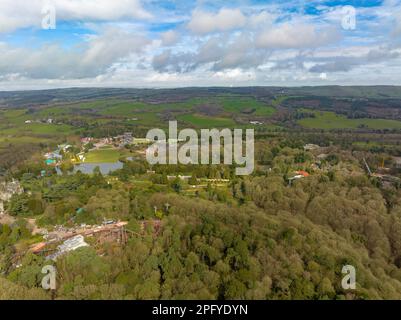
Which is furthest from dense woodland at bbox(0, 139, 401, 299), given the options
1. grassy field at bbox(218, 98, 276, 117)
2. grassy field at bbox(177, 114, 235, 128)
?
grassy field at bbox(218, 98, 276, 117)

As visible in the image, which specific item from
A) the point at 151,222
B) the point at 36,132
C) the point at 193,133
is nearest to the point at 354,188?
the point at 151,222

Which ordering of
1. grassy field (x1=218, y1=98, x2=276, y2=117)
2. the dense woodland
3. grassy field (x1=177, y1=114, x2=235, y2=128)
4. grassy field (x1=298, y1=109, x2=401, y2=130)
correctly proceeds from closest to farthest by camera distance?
1. the dense woodland
2. grassy field (x1=298, y1=109, x2=401, y2=130)
3. grassy field (x1=177, y1=114, x2=235, y2=128)
4. grassy field (x1=218, y1=98, x2=276, y2=117)

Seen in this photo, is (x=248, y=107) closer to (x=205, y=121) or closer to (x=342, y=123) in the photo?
(x=205, y=121)

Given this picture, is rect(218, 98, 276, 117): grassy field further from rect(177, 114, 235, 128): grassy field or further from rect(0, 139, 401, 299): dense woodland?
rect(0, 139, 401, 299): dense woodland

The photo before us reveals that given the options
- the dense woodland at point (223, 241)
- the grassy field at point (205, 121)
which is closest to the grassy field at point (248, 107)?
the grassy field at point (205, 121)

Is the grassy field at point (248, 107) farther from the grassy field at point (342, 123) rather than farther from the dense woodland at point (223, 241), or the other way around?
the dense woodland at point (223, 241)

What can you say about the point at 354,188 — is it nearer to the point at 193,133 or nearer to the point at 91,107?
the point at 193,133

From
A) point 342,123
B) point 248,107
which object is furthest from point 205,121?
point 342,123

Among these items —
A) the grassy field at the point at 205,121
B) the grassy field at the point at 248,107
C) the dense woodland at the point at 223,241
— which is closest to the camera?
the dense woodland at the point at 223,241
